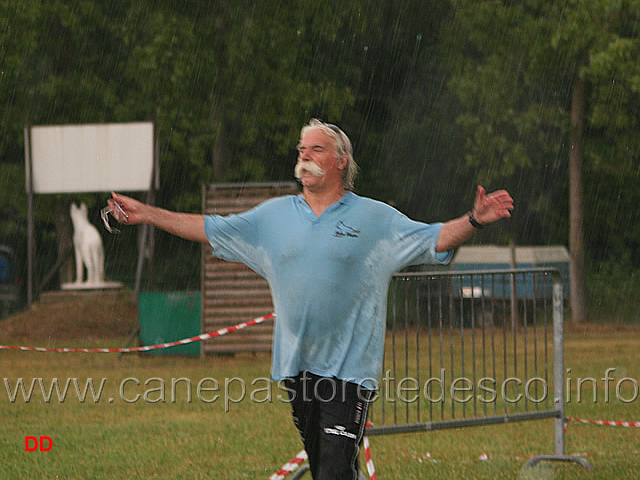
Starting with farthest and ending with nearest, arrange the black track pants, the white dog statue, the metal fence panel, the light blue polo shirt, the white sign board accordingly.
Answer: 1. the white dog statue
2. the white sign board
3. the metal fence panel
4. the black track pants
5. the light blue polo shirt

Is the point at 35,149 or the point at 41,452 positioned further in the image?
the point at 35,149

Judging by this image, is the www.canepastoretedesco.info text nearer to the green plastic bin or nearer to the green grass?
the green grass

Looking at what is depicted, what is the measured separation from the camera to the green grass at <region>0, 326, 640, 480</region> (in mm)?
8008

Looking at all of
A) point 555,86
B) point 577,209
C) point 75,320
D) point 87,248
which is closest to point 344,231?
point 75,320

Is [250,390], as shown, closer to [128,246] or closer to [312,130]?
[312,130]

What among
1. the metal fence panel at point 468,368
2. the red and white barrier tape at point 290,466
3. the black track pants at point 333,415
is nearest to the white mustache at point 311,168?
the black track pants at point 333,415

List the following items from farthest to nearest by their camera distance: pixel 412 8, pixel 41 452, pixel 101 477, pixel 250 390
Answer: pixel 412 8 < pixel 250 390 < pixel 41 452 < pixel 101 477

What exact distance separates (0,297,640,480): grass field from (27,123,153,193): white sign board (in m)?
5.54

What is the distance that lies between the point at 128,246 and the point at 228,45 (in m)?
15.5

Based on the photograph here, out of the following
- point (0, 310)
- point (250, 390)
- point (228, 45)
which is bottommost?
point (0, 310)

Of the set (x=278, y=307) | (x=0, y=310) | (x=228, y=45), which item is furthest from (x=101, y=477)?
(x=0, y=310)

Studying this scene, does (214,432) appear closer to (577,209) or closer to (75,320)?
(75,320)

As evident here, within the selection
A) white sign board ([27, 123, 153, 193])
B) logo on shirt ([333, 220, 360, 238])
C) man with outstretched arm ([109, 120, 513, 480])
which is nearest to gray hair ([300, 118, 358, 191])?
man with outstretched arm ([109, 120, 513, 480])

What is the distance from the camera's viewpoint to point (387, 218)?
4.91 metres
